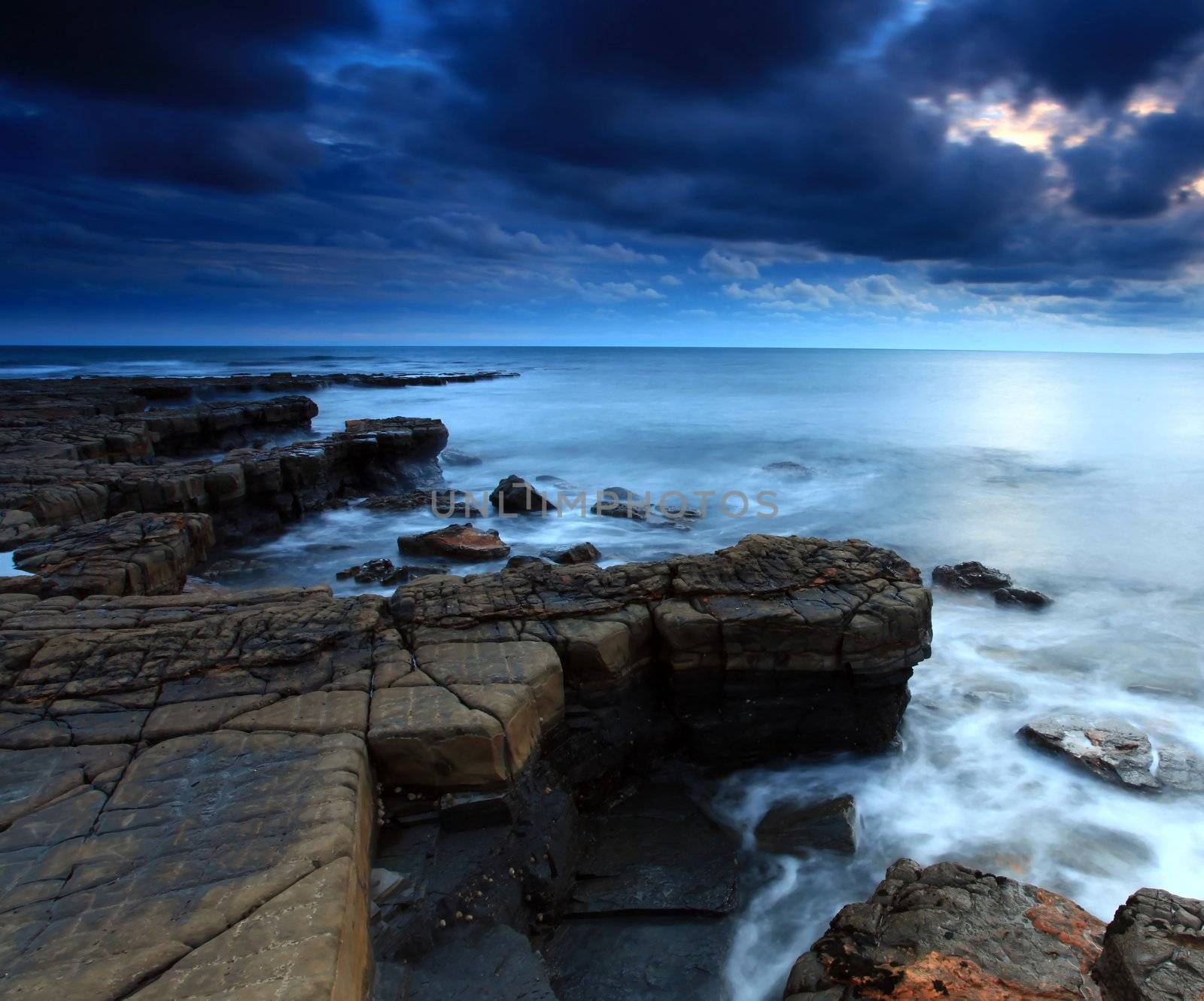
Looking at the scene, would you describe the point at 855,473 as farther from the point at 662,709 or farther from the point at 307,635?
the point at 307,635

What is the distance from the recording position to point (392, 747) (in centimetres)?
335

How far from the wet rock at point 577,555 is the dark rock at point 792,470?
346 inches

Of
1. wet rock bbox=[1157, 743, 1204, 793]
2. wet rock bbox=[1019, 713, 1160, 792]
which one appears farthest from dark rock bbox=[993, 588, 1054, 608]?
wet rock bbox=[1157, 743, 1204, 793]

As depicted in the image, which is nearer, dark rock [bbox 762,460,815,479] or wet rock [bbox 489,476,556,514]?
wet rock [bbox 489,476,556,514]

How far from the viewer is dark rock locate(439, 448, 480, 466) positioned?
17.7 meters

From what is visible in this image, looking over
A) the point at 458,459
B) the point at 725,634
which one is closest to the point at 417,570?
the point at 725,634

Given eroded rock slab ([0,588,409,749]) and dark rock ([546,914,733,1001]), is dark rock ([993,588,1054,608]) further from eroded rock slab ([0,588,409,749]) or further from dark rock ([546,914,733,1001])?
eroded rock slab ([0,588,409,749])

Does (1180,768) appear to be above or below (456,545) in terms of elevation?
below

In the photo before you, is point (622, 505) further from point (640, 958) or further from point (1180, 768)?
point (640, 958)

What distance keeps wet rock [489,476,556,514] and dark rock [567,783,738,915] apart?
25.5 ft

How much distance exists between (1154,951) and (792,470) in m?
15.0

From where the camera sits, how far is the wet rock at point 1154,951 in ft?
7.63

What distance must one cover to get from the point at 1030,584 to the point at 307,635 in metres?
8.98

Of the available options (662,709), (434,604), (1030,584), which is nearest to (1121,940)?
(662,709)
